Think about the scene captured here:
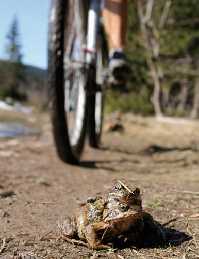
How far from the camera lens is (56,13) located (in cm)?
478

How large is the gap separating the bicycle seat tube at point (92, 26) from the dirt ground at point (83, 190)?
3.23 ft

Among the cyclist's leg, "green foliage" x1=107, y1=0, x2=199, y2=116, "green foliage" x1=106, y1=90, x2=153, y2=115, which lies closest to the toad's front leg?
the cyclist's leg

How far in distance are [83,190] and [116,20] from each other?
7.70ft

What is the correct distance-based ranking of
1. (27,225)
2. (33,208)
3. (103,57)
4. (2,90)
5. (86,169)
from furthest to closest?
(2,90), (103,57), (86,169), (33,208), (27,225)

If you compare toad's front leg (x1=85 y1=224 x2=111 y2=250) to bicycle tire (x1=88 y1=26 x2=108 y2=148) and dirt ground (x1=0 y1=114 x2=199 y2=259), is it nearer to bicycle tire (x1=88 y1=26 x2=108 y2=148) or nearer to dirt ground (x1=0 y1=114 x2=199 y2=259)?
dirt ground (x1=0 y1=114 x2=199 y2=259)

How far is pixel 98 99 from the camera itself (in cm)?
720

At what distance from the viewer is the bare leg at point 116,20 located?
5.86 metres

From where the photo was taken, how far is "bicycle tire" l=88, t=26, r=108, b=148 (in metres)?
6.33

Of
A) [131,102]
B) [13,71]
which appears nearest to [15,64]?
[13,71]

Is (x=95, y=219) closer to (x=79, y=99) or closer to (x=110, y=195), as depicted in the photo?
(x=110, y=195)

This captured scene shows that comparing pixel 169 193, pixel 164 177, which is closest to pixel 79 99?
pixel 164 177

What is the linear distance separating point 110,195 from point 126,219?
0.15m

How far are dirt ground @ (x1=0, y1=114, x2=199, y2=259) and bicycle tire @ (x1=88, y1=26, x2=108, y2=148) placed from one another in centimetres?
20

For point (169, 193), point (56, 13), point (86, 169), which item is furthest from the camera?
point (86, 169)
